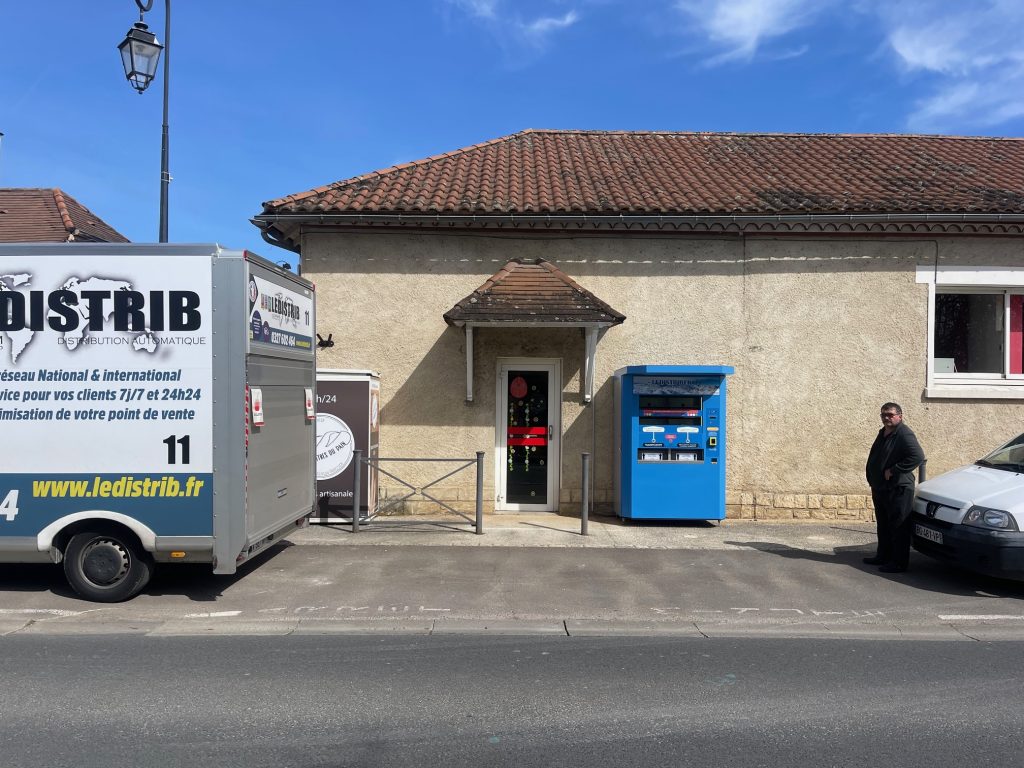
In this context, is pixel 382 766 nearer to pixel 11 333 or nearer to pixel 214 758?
pixel 214 758

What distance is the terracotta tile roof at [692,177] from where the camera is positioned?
1012cm

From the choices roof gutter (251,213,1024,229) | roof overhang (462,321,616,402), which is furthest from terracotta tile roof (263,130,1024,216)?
roof overhang (462,321,616,402)

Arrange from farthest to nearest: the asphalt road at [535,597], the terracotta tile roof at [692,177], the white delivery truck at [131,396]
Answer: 1. the terracotta tile roof at [692,177]
2. the white delivery truck at [131,396]
3. the asphalt road at [535,597]

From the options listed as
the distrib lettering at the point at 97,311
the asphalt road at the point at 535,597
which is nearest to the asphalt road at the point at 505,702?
the asphalt road at the point at 535,597

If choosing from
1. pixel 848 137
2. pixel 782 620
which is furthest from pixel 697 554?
pixel 848 137

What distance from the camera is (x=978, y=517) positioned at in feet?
22.5

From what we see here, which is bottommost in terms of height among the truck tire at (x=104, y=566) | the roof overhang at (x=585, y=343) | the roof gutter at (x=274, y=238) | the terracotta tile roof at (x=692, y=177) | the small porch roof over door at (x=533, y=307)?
the truck tire at (x=104, y=566)

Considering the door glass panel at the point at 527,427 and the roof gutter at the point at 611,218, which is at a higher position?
the roof gutter at the point at 611,218

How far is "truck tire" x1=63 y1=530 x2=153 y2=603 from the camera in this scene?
6.31 meters

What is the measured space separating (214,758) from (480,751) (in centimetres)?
129

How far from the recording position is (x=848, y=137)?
545 inches

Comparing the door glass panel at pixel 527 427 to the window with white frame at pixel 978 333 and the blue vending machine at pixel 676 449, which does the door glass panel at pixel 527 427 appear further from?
the window with white frame at pixel 978 333

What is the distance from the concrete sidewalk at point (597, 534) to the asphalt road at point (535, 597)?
35 centimetres

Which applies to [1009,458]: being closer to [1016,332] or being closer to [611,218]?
[1016,332]
